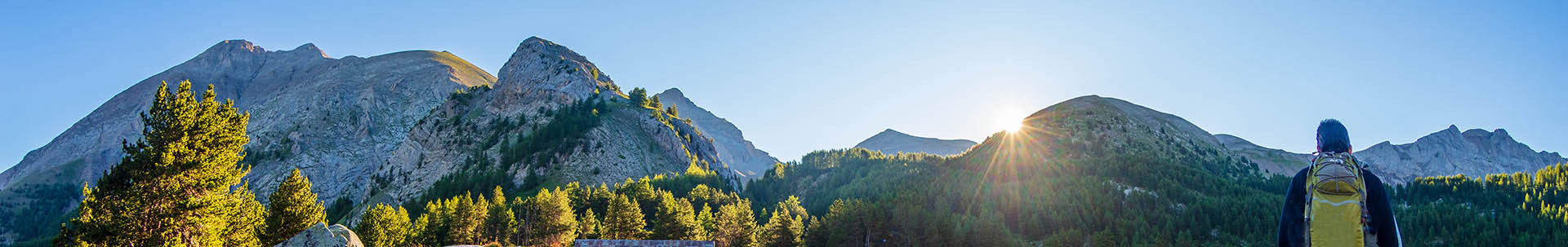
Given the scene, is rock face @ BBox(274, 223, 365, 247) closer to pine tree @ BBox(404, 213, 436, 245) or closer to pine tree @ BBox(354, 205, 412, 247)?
pine tree @ BBox(354, 205, 412, 247)

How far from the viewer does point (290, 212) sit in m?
50.0

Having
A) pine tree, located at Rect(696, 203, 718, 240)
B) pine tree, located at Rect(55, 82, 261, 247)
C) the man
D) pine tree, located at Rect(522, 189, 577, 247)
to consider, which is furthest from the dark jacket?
pine tree, located at Rect(522, 189, 577, 247)

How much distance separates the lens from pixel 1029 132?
174 metres

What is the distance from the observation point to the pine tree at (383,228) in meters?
61.5

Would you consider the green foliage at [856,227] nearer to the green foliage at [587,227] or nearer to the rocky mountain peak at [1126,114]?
the green foliage at [587,227]

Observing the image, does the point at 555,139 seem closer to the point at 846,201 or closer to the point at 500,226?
the point at 846,201

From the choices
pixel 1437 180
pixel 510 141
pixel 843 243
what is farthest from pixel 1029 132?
pixel 510 141

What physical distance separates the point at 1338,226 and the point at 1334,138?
3.65 ft

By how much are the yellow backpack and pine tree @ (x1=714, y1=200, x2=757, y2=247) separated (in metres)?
81.0

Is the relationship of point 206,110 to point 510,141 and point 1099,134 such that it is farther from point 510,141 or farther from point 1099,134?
point 1099,134

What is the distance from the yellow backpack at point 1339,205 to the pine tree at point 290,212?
54215 mm

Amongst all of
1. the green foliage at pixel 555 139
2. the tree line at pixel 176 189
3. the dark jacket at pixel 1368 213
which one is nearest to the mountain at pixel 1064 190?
the green foliage at pixel 555 139

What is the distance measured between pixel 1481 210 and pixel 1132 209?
4570 cm

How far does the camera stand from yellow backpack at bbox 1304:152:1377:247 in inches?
266
